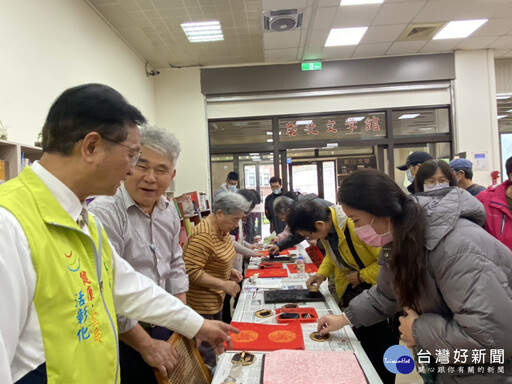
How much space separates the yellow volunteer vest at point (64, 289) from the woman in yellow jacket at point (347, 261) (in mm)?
1362

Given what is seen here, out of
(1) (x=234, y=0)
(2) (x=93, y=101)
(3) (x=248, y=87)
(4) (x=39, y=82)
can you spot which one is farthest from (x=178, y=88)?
(2) (x=93, y=101)

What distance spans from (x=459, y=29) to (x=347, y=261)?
4475mm

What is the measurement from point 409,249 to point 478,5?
448 cm

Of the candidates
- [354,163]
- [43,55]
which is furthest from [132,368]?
[354,163]

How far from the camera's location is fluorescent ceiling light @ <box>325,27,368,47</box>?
4457 millimetres

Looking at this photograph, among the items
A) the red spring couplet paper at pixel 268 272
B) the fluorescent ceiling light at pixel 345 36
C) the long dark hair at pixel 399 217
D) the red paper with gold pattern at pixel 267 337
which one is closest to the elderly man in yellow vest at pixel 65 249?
the red paper with gold pattern at pixel 267 337

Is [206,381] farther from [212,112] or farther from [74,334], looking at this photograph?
[212,112]

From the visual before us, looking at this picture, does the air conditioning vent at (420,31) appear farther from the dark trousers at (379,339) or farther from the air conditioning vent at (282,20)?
the dark trousers at (379,339)

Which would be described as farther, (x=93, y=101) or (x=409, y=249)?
(x=409, y=249)

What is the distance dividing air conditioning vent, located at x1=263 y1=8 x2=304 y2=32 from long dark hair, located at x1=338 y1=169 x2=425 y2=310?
3462 millimetres

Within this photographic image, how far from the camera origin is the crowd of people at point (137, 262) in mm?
604

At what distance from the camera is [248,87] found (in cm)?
550

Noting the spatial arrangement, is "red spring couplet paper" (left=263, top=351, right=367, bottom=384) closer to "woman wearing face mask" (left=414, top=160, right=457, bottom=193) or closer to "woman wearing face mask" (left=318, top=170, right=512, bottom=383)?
"woman wearing face mask" (left=318, top=170, right=512, bottom=383)

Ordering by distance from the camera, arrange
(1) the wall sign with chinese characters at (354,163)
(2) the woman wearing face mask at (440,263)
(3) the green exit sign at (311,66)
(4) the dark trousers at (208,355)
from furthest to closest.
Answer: (1) the wall sign with chinese characters at (354,163)
(3) the green exit sign at (311,66)
(4) the dark trousers at (208,355)
(2) the woman wearing face mask at (440,263)
